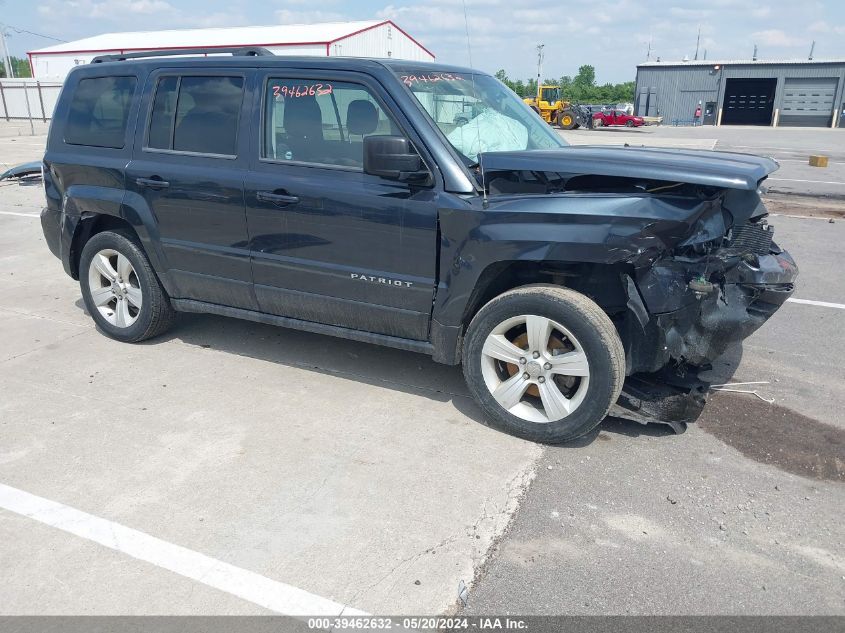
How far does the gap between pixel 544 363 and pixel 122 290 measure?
3.31 m

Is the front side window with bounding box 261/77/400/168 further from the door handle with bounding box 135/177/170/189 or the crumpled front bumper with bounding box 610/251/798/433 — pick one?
the crumpled front bumper with bounding box 610/251/798/433

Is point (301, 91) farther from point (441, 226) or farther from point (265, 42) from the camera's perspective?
point (265, 42)

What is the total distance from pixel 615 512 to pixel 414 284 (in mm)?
1634

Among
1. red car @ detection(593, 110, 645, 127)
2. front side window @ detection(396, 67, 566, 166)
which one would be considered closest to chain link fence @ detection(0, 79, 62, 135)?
red car @ detection(593, 110, 645, 127)

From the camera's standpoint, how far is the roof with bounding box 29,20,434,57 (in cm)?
4050

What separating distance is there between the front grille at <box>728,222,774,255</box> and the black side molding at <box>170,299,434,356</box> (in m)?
1.77

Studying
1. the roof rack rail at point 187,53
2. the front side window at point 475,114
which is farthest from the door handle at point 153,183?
the front side window at point 475,114

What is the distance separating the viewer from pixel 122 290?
5188 mm

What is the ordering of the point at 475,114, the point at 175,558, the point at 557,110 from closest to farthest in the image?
the point at 175,558 → the point at 475,114 → the point at 557,110

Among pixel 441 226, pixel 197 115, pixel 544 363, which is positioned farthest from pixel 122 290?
pixel 544 363

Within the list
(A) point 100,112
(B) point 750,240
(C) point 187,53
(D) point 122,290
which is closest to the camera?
(B) point 750,240

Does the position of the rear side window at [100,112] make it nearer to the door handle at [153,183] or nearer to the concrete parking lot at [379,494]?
the door handle at [153,183]

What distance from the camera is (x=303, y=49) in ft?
128

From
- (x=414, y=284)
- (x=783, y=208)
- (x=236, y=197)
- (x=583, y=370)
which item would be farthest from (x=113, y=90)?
(x=783, y=208)
